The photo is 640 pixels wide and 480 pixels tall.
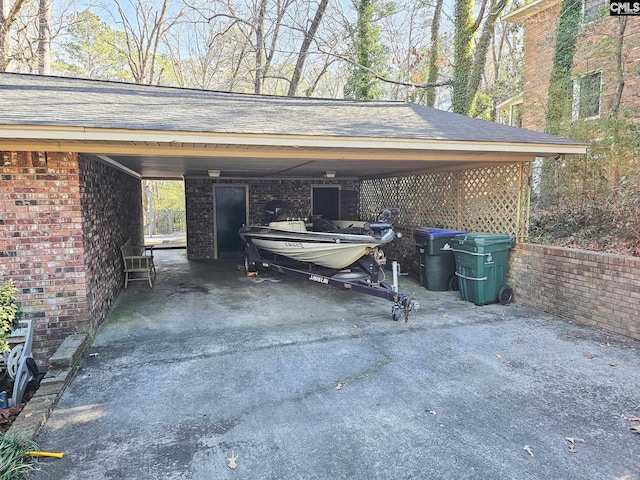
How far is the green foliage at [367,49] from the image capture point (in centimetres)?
1557

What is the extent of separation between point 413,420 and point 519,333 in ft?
8.47

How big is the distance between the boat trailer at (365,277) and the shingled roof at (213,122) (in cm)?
173

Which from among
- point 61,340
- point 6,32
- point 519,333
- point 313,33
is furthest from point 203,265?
point 313,33

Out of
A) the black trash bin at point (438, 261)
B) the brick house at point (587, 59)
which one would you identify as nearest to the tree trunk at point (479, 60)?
the brick house at point (587, 59)

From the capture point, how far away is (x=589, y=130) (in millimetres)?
6316

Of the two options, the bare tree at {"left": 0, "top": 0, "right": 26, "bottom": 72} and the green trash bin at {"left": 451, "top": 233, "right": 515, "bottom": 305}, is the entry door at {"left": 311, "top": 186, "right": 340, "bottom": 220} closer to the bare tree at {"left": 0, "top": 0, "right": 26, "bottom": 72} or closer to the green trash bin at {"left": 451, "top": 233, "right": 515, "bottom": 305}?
the green trash bin at {"left": 451, "top": 233, "right": 515, "bottom": 305}

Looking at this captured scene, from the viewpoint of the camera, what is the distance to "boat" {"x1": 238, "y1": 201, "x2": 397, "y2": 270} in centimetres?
587

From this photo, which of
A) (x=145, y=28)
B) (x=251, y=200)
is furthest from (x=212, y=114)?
(x=145, y=28)

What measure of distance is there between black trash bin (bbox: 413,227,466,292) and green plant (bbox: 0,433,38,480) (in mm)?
5907

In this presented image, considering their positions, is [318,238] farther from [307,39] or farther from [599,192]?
[307,39]

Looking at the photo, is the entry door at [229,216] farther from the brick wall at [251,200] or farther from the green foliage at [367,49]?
the green foliage at [367,49]

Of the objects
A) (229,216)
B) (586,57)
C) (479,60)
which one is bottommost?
(229,216)

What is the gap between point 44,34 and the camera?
49.2 feet

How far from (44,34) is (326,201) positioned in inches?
505
